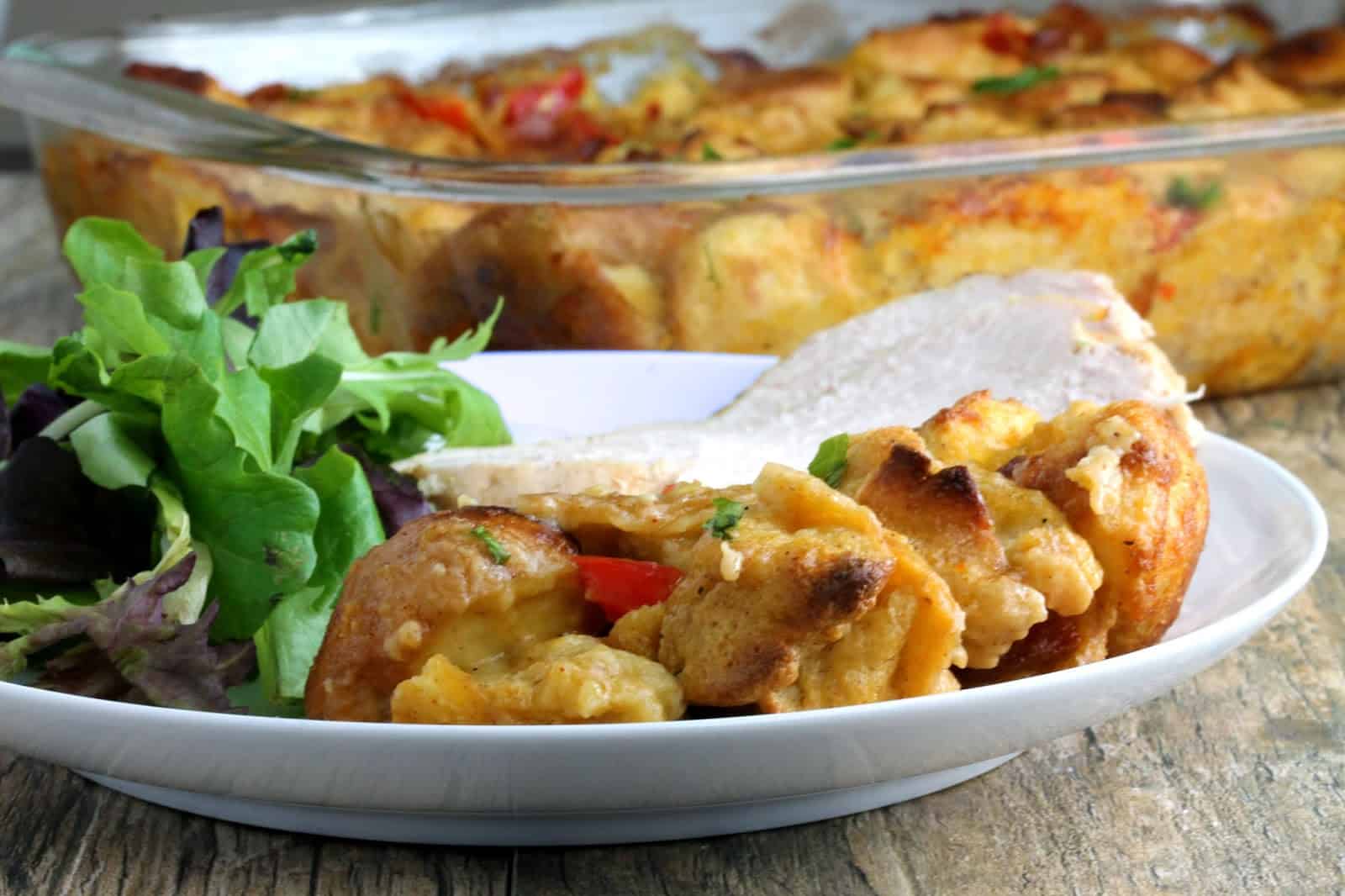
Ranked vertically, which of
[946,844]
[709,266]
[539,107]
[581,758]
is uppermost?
[581,758]

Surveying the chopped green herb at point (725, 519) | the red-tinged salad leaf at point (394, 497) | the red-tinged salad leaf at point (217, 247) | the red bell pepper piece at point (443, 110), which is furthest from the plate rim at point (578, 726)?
the red bell pepper piece at point (443, 110)

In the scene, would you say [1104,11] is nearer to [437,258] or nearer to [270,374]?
[437,258]

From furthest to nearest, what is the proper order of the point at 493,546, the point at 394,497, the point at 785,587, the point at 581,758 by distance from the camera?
the point at 394,497
the point at 493,546
the point at 785,587
the point at 581,758

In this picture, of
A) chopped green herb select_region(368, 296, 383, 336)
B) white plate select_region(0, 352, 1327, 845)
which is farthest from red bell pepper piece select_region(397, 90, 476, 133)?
white plate select_region(0, 352, 1327, 845)

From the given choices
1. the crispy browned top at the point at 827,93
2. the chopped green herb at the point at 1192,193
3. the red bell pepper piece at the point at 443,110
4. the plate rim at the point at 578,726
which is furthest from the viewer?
the red bell pepper piece at the point at 443,110

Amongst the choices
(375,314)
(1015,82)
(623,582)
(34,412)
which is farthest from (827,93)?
(623,582)

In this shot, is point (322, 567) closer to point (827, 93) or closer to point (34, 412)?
point (34, 412)

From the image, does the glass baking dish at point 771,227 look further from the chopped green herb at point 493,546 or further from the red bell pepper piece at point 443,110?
the chopped green herb at point 493,546
